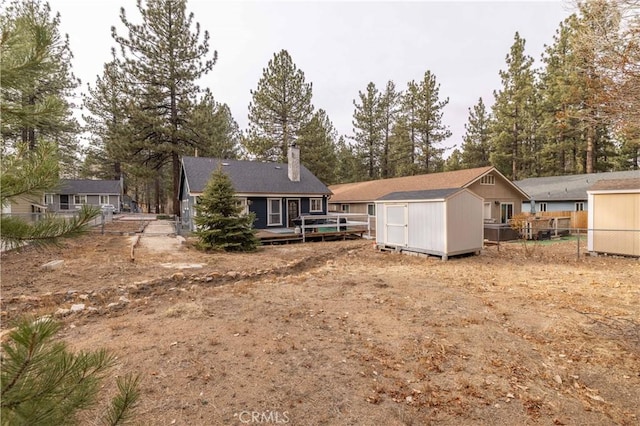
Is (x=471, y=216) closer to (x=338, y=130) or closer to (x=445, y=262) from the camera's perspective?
(x=445, y=262)

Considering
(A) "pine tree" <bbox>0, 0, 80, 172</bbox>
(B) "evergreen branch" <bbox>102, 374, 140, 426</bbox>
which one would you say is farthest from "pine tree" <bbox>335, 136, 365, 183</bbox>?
(B) "evergreen branch" <bbox>102, 374, 140, 426</bbox>

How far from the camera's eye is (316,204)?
20422mm

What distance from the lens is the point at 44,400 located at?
4.20ft

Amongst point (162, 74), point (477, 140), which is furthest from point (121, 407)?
point (477, 140)

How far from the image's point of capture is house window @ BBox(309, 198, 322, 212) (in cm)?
2019

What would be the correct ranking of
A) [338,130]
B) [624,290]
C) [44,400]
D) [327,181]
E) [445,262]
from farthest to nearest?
[338,130], [327,181], [445,262], [624,290], [44,400]

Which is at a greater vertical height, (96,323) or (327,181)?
(327,181)

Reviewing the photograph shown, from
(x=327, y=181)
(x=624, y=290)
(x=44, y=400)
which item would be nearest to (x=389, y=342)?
(x=44, y=400)

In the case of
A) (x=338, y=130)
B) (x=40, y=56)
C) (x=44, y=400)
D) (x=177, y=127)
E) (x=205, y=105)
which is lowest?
(x=44, y=400)

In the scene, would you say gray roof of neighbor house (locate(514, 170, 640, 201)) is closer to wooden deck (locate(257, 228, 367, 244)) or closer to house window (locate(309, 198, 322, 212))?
wooden deck (locate(257, 228, 367, 244))

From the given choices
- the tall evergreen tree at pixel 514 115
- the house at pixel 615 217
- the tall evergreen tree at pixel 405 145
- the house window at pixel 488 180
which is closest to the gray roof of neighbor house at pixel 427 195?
the house at pixel 615 217

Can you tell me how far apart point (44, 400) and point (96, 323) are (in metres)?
4.71

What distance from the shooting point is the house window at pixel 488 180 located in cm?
1937

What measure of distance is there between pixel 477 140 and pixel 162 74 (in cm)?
3236
